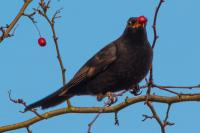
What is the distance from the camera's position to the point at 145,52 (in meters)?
5.25

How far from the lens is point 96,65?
5.55 metres

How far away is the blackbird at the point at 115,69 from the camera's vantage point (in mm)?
5164

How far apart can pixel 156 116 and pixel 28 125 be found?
113 cm

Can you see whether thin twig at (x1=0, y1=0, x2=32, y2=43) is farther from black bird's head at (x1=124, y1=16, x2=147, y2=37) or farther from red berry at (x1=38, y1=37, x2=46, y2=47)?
black bird's head at (x1=124, y1=16, x2=147, y2=37)

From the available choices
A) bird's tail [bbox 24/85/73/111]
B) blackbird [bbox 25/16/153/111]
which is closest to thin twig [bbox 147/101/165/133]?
blackbird [bbox 25/16/153/111]

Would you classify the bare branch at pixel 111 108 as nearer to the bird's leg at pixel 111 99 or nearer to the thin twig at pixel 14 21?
the bird's leg at pixel 111 99

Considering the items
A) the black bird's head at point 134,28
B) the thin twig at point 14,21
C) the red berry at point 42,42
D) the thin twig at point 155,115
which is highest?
the thin twig at point 14,21

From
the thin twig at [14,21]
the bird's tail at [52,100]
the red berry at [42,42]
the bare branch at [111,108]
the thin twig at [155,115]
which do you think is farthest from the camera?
the bird's tail at [52,100]

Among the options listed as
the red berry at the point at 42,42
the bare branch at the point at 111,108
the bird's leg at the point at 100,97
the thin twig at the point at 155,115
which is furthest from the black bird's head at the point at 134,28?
the thin twig at the point at 155,115

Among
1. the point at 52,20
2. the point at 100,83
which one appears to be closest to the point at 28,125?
the point at 52,20

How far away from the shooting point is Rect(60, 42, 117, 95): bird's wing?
541 cm

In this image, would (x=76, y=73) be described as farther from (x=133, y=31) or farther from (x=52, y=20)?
(x=52, y=20)

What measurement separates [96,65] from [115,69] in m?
0.34

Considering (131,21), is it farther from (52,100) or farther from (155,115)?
(155,115)
